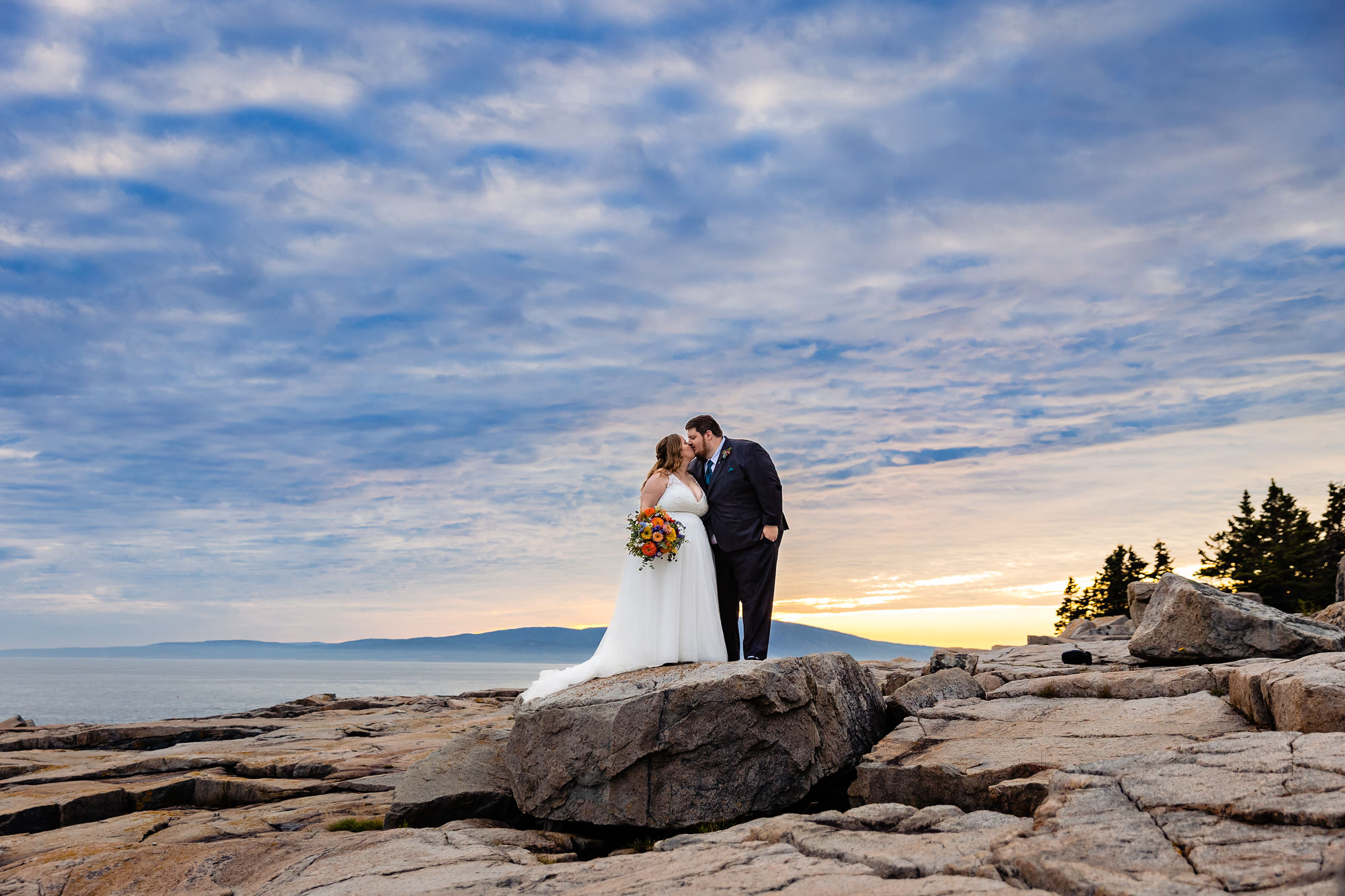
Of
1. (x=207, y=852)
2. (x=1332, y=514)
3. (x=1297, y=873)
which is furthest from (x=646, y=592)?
(x=1332, y=514)

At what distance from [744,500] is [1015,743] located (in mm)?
4664

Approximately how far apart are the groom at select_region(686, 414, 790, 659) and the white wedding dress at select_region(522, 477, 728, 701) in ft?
1.38

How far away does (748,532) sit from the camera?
427 inches

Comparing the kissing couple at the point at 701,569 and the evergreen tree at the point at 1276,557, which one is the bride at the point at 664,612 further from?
the evergreen tree at the point at 1276,557

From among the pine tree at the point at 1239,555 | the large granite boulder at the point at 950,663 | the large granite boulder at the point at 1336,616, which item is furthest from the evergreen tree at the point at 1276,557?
the large granite boulder at the point at 950,663

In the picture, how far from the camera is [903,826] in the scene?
17.2 feet

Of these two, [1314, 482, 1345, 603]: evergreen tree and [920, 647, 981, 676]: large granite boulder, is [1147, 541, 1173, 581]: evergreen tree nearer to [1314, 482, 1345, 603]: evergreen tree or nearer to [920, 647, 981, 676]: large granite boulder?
[1314, 482, 1345, 603]: evergreen tree

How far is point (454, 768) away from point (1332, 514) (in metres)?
58.5

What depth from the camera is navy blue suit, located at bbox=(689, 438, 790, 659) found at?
10812 millimetres

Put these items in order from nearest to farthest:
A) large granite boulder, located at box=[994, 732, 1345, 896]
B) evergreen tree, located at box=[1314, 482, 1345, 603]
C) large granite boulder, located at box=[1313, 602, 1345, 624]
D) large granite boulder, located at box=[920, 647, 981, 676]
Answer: large granite boulder, located at box=[994, 732, 1345, 896] < large granite boulder, located at box=[920, 647, 981, 676] < large granite boulder, located at box=[1313, 602, 1345, 624] < evergreen tree, located at box=[1314, 482, 1345, 603]

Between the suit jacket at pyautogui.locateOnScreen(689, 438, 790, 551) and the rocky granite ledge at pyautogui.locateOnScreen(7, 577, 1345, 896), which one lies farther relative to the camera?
the suit jacket at pyautogui.locateOnScreen(689, 438, 790, 551)

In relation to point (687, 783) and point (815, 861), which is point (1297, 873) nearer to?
point (815, 861)

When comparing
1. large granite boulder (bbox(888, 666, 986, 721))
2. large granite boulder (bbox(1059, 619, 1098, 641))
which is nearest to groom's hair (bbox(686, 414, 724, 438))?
large granite boulder (bbox(888, 666, 986, 721))

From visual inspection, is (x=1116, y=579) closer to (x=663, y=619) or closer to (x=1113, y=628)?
(x=1113, y=628)
